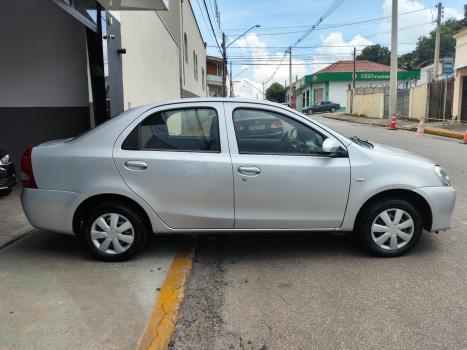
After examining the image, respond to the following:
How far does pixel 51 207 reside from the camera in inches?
182

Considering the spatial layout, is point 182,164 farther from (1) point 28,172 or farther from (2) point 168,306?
(1) point 28,172

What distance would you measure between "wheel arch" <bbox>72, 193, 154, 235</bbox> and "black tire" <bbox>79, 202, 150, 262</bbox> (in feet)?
0.11

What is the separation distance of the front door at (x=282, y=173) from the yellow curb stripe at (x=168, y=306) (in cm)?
71

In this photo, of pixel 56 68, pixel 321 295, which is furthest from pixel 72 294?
pixel 56 68

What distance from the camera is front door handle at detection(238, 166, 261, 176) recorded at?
4.50 meters

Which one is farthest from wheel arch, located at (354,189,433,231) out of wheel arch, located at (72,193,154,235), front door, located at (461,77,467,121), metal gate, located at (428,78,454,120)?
metal gate, located at (428,78,454,120)

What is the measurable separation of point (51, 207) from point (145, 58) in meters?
9.69

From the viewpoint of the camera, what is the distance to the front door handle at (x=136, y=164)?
451 centimetres

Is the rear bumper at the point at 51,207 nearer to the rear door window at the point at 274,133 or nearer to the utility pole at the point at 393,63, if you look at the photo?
the rear door window at the point at 274,133

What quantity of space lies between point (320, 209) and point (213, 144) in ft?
4.08

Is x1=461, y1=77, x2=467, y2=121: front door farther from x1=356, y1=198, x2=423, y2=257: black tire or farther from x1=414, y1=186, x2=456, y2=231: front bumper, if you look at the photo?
x1=356, y1=198, x2=423, y2=257: black tire

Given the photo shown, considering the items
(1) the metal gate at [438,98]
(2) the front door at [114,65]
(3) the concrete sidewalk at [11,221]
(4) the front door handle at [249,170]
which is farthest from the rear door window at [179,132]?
(1) the metal gate at [438,98]

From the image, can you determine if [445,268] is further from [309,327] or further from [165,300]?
[165,300]

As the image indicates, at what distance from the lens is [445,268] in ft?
14.9
